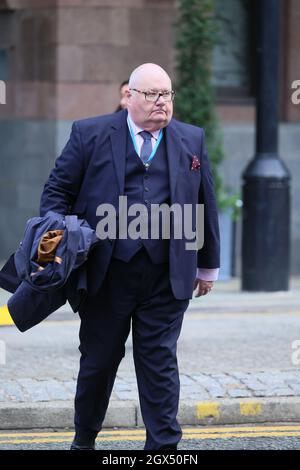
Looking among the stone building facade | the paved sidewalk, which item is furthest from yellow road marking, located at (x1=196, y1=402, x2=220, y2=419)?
the stone building facade

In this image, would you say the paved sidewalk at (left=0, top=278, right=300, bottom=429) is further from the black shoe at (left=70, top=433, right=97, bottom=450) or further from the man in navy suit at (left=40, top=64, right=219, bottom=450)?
the man in navy suit at (left=40, top=64, right=219, bottom=450)

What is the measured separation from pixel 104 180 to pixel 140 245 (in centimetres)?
35

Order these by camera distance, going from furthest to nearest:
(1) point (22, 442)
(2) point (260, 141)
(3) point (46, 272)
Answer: (2) point (260, 141) → (1) point (22, 442) → (3) point (46, 272)

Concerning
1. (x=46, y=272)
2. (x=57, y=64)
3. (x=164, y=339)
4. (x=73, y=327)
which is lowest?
(x=73, y=327)

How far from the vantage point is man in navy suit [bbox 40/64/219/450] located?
5.76m

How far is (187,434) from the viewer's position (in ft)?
22.7

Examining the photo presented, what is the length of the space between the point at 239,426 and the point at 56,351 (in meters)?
1.97

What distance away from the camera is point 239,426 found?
7109mm

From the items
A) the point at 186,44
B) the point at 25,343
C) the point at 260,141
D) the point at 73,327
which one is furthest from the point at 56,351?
the point at 186,44

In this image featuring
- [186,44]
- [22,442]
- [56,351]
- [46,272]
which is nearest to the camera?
[46,272]

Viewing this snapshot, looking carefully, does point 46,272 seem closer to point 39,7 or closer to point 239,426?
point 239,426

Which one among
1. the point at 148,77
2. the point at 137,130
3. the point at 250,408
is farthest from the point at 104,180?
the point at 250,408

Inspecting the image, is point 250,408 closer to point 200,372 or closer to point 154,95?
point 200,372
